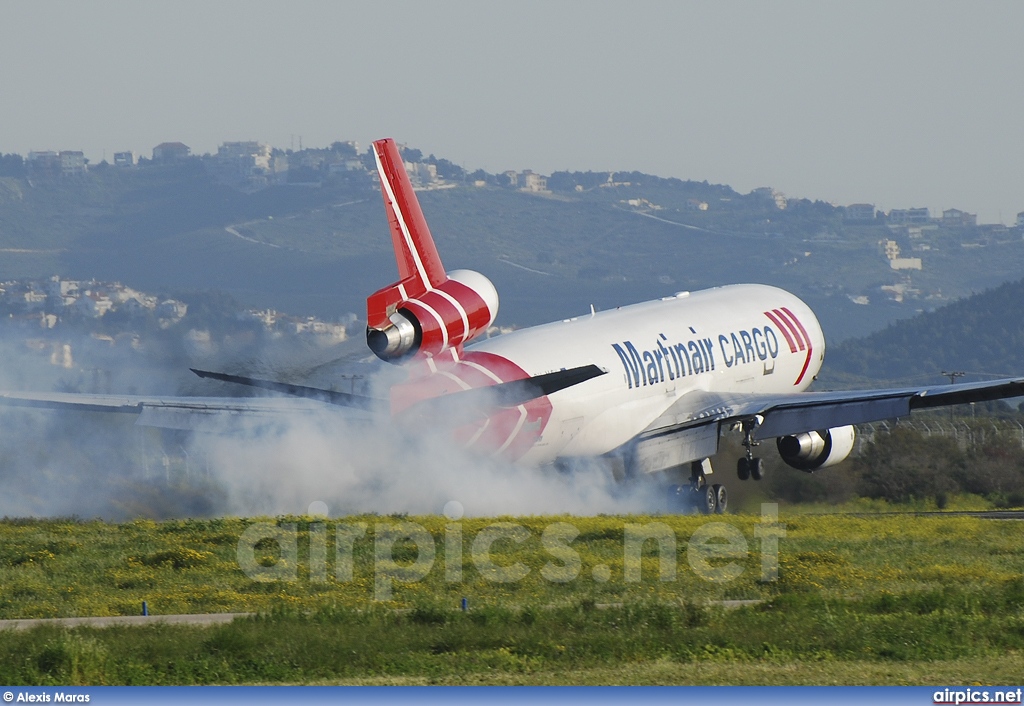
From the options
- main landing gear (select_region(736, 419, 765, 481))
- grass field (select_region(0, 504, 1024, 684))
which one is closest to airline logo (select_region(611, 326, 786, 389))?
main landing gear (select_region(736, 419, 765, 481))

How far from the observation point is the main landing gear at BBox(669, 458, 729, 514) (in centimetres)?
4491

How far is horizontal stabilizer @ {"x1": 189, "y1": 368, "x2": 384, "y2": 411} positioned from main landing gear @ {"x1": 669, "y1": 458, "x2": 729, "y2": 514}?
1192cm

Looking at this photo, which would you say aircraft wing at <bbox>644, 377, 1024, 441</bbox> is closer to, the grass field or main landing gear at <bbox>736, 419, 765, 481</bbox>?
main landing gear at <bbox>736, 419, 765, 481</bbox>

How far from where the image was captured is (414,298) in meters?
34.1

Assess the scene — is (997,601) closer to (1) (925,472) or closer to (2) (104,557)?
(2) (104,557)

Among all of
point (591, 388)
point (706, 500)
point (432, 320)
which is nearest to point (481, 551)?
point (432, 320)

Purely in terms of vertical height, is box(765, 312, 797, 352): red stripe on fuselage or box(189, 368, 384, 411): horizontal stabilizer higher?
box(765, 312, 797, 352): red stripe on fuselage

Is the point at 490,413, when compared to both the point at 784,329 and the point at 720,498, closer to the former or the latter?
the point at 720,498

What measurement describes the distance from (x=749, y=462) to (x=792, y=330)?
9013mm

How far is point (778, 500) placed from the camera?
4762 cm

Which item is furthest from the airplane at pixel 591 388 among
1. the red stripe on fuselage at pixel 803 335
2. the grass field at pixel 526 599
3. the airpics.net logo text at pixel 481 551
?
the airpics.net logo text at pixel 481 551

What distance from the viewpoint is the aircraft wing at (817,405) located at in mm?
40625

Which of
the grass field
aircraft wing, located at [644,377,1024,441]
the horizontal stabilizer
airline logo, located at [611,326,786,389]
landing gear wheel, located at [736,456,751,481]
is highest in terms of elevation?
airline logo, located at [611,326,786,389]

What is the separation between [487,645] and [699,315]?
97.7 feet
